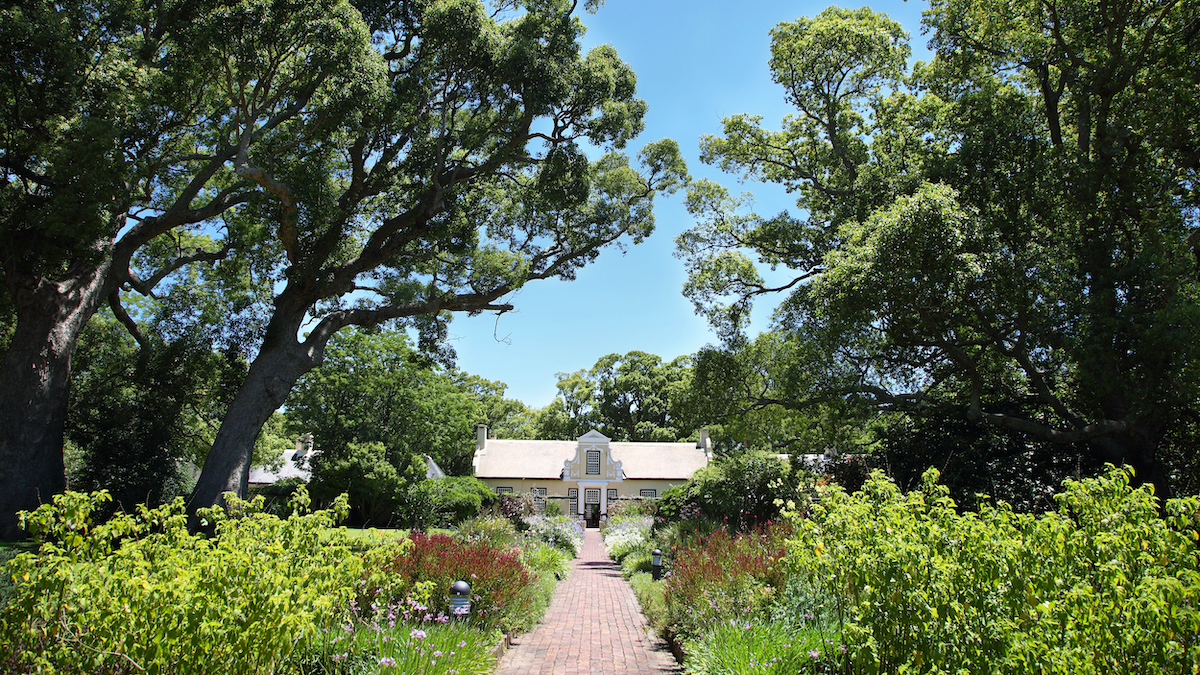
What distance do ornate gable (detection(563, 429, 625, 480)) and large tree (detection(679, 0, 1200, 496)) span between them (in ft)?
78.9

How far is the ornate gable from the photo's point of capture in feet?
132

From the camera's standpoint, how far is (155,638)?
3.14m

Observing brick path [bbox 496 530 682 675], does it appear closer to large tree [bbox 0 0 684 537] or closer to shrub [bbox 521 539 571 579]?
shrub [bbox 521 539 571 579]

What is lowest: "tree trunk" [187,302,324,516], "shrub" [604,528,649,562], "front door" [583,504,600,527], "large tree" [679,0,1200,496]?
"front door" [583,504,600,527]

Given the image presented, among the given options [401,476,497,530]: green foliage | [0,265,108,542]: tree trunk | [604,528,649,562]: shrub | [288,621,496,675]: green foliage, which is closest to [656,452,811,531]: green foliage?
[604,528,649,562]: shrub

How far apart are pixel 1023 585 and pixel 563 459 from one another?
3951 cm

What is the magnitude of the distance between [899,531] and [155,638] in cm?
422

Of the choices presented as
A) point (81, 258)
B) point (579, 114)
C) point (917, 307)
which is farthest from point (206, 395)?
point (917, 307)

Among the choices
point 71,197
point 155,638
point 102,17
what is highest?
point 102,17

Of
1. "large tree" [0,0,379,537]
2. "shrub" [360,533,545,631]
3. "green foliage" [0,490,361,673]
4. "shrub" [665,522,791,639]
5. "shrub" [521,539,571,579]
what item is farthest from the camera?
"shrub" [521,539,571,579]

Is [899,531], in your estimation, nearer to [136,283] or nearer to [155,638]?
[155,638]

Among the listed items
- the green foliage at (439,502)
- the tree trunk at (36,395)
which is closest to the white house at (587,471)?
the green foliage at (439,502)

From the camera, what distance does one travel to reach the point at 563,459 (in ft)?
138

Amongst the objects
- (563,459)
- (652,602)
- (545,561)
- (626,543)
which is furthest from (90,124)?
(563,459)
